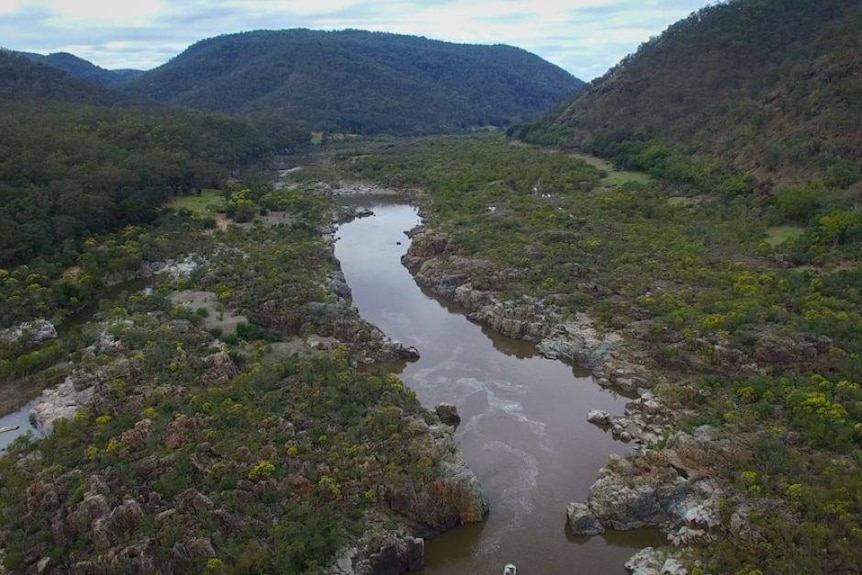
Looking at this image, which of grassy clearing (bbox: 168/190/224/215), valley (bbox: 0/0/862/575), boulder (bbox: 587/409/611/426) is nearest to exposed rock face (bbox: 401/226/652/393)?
valley (bbox: 0/0/862/575)

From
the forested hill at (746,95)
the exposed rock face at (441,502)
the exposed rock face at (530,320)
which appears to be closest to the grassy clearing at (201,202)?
the exposed rock face at (530,320)

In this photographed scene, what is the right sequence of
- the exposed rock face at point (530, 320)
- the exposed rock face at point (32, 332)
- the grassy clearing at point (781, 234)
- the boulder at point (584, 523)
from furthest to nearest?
1. the grassy clearing at point (781, 234)
2. the exposed rock face at point (32, 332)
3. the exposed rock face at point (530, 320)
4. the boulder at point (584, 523)

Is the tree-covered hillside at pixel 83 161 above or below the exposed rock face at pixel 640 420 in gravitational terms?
above

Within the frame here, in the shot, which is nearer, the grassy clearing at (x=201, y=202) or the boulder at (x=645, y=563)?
the boulder at (x=645, y=563)

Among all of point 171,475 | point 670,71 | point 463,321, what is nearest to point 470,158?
point 670,71

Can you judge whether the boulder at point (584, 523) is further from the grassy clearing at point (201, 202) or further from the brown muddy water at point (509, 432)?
the grassy clearing at point (201, 202)

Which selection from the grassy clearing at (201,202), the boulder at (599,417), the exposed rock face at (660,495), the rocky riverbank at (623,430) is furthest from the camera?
the grassy clearing at (201,202)

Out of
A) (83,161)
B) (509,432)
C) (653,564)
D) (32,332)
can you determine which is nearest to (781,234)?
(509,432)
